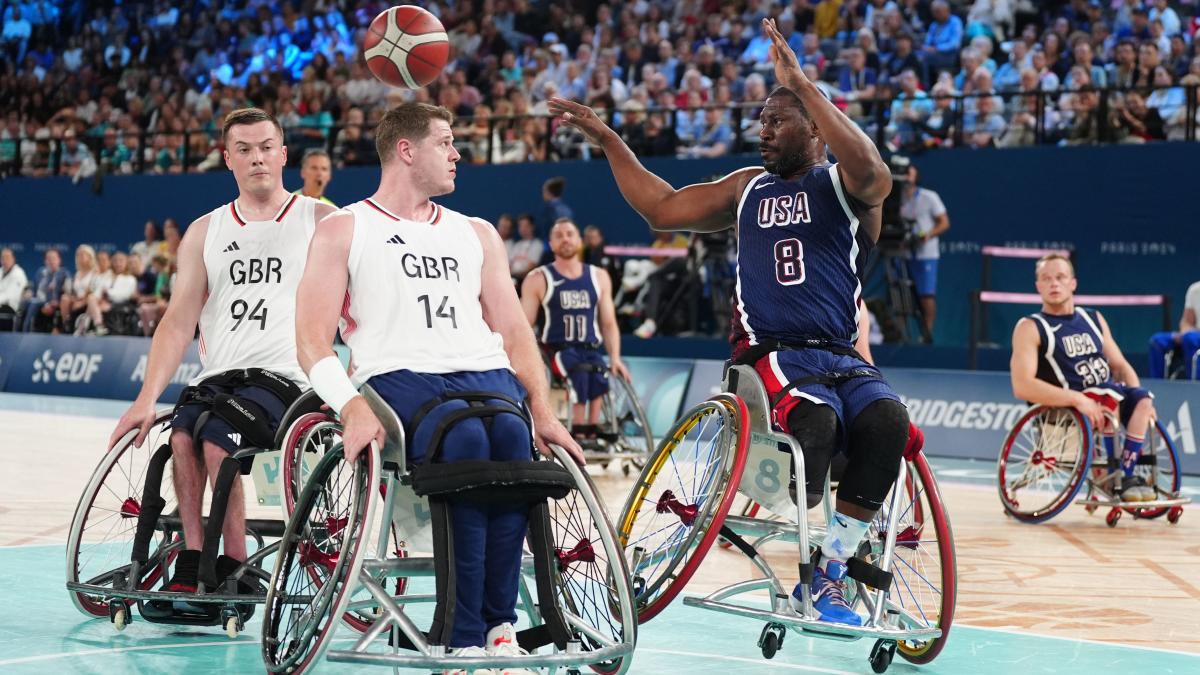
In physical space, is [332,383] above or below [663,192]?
below

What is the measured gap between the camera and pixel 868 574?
15.8 ft

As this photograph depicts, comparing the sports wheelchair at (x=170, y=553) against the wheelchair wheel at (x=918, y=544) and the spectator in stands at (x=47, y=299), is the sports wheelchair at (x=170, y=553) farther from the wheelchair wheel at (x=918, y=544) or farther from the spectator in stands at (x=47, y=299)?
the spectator in stands at (x=47, y=299)

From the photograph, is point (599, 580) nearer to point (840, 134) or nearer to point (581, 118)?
point (840, 134)

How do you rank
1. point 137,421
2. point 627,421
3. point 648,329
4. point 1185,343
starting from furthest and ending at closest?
point 648,329 < point 1185,343 < point 627,421 < point 137,421

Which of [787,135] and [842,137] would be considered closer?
[842,137]

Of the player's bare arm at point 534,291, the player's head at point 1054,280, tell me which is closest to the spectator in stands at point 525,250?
the player's bare arm at point 534,291

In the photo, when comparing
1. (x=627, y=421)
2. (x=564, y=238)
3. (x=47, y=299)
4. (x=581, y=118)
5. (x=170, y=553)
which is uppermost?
(x=581, y=118)

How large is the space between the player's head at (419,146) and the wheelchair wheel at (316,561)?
818mm

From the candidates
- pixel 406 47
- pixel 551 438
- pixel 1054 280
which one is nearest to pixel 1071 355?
pixel 1054 280

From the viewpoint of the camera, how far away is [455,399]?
4172 millimetres

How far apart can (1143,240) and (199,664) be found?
11.4 meters

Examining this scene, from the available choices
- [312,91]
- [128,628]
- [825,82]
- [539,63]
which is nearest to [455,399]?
[128,628]

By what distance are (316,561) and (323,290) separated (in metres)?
0.81

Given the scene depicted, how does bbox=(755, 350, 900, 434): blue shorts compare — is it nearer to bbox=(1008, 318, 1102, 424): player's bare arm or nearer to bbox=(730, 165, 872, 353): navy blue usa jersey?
bbox=(730, 165, 872, 353): navy blue usa jersey
